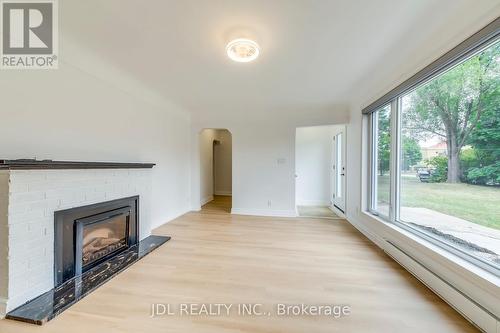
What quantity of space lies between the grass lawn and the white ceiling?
128 centimetres

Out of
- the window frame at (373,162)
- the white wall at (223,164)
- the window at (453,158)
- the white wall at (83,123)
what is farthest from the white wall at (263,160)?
the white wall at (223,164)

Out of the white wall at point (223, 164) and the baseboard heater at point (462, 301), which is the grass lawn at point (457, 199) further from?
the white wall at point (223, 164)

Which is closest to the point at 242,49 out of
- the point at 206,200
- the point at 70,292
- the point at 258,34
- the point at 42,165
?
the point at 258,34

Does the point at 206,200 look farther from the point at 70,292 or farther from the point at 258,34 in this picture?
the point at 258,34

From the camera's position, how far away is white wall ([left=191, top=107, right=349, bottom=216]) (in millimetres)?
4809

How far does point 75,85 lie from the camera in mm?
2447

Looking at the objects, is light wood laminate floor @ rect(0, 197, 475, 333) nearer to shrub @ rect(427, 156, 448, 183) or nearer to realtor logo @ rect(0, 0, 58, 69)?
shrub @ rect(427, 156, 448, 183)

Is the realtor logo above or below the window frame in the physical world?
above

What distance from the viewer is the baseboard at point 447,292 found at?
146 cm

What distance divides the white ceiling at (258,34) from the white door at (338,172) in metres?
2.13

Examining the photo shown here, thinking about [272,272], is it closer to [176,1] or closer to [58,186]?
[58,186]

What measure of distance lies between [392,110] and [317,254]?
83.0 inches

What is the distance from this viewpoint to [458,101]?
1854 mm

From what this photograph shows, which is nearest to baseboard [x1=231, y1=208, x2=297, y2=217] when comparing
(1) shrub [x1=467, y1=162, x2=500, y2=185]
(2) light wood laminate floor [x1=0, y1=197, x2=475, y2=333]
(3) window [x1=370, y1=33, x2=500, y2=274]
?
(2) light wood laminate floor [x1=0, y1=197, x2=475, y2=333]
